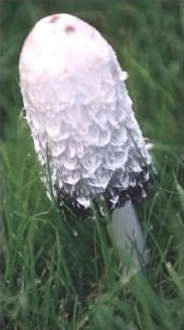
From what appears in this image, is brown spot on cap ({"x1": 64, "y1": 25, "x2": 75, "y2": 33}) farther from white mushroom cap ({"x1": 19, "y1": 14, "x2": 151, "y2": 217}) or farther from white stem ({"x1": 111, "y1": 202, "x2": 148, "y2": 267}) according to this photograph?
white stem ({"x1": 111, "y1": 202, "x2": 148, "y2": 267})

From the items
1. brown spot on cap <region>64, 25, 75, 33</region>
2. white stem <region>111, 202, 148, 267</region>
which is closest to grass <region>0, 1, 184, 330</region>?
white stem <region>111, 202, 148, 267</region>

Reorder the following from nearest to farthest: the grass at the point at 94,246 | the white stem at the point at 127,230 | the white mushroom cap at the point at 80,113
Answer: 1. the white mushroom cap at the point at 80,113
2. the grass at the point at 94,246
3. the white stem at the point at 127,230

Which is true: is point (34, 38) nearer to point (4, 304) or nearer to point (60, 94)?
point (60, 94)

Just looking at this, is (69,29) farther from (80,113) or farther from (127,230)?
(127,230)

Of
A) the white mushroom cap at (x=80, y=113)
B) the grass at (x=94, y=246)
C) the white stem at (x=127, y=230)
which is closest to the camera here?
the white mushroom cap at (x=80, y=113)

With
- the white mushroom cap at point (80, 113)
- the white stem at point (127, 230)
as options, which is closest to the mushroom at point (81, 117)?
the white mushroom cap at point (80, 113)

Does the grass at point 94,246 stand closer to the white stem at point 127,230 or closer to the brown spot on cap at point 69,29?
the white stem at point 127,230

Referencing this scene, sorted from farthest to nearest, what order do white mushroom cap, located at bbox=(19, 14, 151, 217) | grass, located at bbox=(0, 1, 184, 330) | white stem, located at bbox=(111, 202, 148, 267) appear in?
white stem, located at bbox=(111, 202, 148, 267)
grass, located at bbox=(0, 1, 184, 330)
white mushroom cap, located at bbox=(19, 14, 151, 217)

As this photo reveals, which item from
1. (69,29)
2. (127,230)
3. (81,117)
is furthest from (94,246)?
(69,29)
